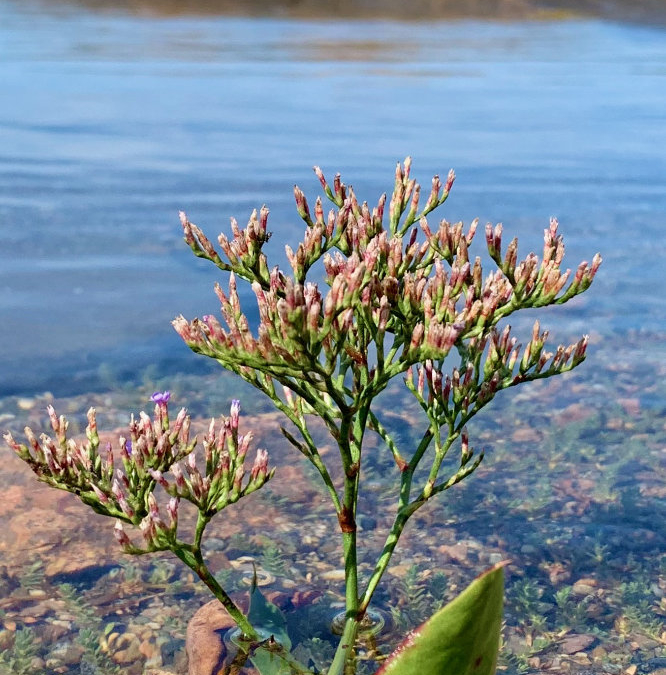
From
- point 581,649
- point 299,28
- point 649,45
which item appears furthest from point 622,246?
point 299,28

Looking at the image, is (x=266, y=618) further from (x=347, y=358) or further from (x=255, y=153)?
(x=255, y=153)

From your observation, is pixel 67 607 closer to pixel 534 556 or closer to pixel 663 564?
pixel 534 556

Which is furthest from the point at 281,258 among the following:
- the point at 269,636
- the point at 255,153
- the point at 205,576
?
the point at 205,576

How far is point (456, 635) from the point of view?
232 cm

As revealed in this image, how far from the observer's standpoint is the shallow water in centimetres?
421

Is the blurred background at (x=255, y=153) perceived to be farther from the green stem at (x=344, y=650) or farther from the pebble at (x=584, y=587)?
the green stem at (x=344, y=650)

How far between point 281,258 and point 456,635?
5968 mm

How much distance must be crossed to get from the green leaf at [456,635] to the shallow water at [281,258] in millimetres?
1488

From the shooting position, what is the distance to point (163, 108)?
15453 millimetres

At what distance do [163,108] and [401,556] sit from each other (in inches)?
475

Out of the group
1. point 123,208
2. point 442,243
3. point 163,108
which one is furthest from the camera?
point 163,108

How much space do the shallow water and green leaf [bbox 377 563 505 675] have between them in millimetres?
1488

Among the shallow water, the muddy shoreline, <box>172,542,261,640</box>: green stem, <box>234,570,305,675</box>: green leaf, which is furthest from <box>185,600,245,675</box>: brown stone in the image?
the muddy shoreline

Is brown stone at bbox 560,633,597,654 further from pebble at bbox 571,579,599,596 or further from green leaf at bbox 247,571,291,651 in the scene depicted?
green leaf at bbox 247,571,291,651
